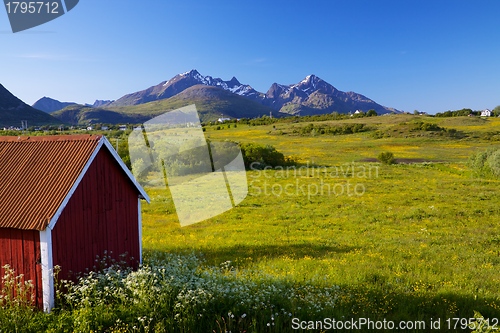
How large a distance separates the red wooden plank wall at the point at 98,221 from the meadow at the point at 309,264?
0.83 meters

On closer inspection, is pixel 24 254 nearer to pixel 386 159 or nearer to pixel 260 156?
pixel 260 156

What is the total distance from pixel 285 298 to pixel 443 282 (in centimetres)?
598

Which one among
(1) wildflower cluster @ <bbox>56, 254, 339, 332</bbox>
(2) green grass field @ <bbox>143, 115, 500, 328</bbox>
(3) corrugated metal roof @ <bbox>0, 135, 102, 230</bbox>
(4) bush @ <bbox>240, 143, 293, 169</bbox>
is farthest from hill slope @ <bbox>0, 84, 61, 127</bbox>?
(1) wildflower cluster @ <bbox>56, 254, 339, 332</bbox>

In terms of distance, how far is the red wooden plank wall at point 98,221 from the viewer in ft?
31.6

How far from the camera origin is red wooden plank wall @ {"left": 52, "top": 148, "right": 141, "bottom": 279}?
379 inches

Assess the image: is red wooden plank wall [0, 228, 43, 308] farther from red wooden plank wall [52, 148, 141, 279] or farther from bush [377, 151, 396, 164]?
bush [377, 151, 396, 164]

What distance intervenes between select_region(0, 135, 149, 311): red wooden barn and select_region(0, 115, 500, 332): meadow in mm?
Result: 983

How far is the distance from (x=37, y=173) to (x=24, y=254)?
2.33 m

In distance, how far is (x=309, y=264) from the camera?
45.3ft

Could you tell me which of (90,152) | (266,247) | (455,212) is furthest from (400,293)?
(455,212)

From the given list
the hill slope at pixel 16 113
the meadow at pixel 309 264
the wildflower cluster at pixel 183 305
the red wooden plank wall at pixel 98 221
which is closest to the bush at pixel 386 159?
the meadow at pixel 309 264

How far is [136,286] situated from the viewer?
28.6 feet

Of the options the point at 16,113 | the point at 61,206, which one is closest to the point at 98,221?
the point at 61,206

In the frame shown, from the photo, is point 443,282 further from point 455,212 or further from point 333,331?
point 455,212
